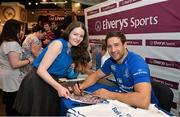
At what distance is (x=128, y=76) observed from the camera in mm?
2066

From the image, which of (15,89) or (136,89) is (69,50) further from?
(15,89)

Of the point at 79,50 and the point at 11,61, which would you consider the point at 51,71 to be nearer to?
the point at 79,50

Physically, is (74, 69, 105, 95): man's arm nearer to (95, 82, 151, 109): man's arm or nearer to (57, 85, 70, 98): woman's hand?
(57, 85, 70, 98): woman's hand

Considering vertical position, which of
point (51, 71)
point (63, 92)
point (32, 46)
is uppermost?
point (32, 46)

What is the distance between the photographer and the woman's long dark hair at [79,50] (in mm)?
2436

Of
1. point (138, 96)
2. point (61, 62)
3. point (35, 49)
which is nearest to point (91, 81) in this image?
point (61, 62)

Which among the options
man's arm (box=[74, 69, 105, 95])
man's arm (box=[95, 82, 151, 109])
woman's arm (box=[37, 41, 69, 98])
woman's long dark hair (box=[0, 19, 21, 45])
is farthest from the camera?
woman's long dark hair (box=[0, 19, 21, 45])

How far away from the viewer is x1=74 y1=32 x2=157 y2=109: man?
1.82 meters

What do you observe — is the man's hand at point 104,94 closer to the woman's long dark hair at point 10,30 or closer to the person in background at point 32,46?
the woman's long dark hair at point 10,30

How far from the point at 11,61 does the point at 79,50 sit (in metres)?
0.95

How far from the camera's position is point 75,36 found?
241 centimetres

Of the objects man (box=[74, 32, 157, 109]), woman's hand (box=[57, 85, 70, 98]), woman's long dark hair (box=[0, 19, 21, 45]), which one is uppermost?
woman's long dark hair (box=[0, 19, 21, 45])

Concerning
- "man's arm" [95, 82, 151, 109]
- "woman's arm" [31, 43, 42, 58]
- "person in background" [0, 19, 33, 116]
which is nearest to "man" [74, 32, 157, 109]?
"man's arm" [95, 82, 151, 109]

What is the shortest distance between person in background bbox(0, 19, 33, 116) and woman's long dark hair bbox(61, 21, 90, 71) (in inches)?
32.5
